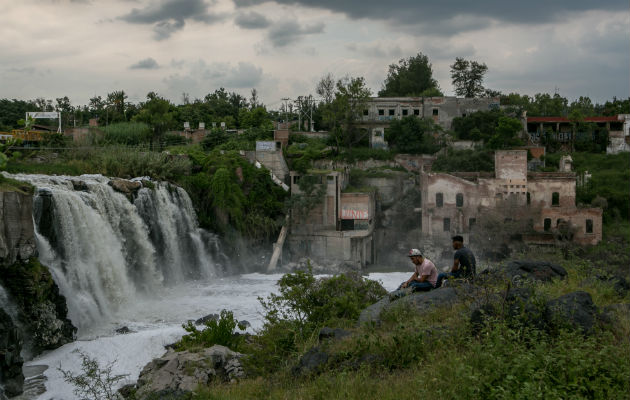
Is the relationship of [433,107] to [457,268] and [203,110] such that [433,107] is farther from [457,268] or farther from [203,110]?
[457,268]

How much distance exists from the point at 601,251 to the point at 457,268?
77.5 ft

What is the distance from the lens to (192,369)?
1098 cm

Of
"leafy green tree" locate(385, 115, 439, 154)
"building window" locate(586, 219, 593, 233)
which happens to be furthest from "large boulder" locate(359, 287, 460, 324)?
"leafy green tree" locate(385, 115, 439, 154)

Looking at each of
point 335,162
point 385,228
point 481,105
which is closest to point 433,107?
point 481,105

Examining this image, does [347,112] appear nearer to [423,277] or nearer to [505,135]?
[505,135]

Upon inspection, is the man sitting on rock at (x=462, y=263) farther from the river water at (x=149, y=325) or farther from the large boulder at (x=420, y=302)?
the river water at (x=149, y=325)

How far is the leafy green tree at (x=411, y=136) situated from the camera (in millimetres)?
38969

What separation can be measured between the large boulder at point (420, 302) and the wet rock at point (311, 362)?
1.30 m

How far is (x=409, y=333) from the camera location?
8.40 metres

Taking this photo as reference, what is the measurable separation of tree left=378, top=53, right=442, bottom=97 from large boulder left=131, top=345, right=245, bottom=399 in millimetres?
40269

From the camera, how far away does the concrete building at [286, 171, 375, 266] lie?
3053 centimetres

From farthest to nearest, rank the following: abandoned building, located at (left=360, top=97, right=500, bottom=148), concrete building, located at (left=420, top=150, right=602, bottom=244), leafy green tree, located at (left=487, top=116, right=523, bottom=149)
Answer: abandoned building, located at (left=360, top=97, right=500, bottom=148) → leafy green tree, located at (left=487, top=116, right=523, bottom=149) → concrete building, located at (left=420, top=150, right=602, bottom=244)

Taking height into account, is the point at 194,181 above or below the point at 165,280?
above

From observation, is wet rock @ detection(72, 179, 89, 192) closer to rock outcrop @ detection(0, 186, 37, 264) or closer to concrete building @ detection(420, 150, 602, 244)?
rock outcrop @ detection(0, 186, 37, 264)
